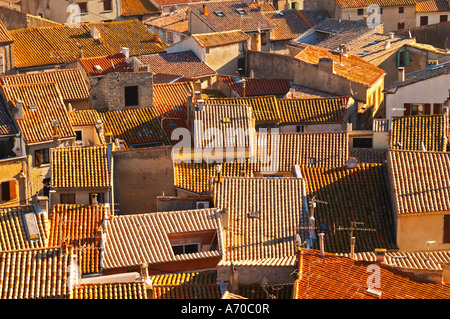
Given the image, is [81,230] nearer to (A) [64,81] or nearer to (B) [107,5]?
(A) [64,81]

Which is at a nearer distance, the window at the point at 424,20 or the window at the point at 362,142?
the window at the point at 362,142

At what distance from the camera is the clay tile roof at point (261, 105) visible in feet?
166

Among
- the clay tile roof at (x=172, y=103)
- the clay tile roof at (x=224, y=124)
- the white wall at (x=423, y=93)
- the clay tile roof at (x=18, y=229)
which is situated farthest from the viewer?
the white wall at (x=423, y=93)

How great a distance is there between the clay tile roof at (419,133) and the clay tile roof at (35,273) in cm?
1938

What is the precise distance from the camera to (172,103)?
2085 inches

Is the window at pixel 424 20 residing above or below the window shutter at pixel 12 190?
above

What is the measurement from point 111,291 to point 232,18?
48.5m

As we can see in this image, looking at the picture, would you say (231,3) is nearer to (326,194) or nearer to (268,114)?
(268,114)

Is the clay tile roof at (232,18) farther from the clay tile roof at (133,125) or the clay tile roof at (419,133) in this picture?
the clay tile roof at (419,133)

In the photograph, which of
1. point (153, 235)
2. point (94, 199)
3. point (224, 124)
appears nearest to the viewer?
point (153, 235)

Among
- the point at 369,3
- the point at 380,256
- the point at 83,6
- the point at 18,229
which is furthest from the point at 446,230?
the point at 83,6

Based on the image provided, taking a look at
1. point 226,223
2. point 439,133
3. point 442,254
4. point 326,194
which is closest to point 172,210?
point 226,223

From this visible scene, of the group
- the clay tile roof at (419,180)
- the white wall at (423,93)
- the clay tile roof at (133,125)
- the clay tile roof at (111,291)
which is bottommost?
the clay tile roof at (111,291)

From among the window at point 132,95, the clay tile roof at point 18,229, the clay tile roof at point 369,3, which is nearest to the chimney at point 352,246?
the clay tile roof at point 18,229
